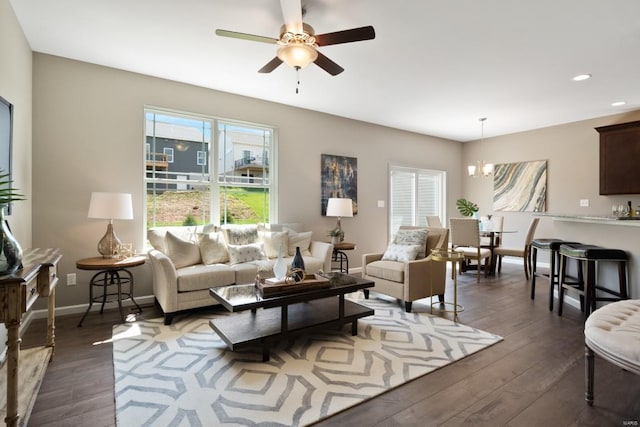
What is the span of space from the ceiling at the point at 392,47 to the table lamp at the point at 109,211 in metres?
1.50

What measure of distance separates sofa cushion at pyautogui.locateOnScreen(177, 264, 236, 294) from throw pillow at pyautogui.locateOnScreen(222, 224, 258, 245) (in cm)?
49

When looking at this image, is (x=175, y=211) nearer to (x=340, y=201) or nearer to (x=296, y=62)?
(x=340, y=201)

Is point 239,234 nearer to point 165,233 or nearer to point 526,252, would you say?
point 165,233

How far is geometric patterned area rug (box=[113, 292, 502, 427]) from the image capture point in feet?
5.90

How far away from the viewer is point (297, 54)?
2.46m

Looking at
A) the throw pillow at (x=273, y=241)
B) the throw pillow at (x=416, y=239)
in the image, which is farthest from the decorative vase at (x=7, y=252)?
the throw pillow at (x=416, y=239)

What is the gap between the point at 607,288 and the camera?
327 centimetres

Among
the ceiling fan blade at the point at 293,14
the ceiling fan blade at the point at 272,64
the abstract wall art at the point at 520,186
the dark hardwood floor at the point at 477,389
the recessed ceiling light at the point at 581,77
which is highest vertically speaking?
the recessed ceiling light at the point at 581,77

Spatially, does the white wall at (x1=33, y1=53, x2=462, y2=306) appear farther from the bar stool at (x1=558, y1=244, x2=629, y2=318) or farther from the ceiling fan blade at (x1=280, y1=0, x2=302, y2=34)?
the bar stool at (x1=558, y1=244, x2=629, y2=318)

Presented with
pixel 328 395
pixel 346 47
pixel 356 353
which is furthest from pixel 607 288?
pixel 346 47

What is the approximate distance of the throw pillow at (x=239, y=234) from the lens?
3994 millimetres

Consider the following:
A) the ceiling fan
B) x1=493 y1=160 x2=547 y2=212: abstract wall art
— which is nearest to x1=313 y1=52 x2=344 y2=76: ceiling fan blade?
the ceiling fan

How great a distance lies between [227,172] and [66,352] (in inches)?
106

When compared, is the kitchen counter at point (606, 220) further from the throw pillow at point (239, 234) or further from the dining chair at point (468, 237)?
the throw pillow at point (239, 234)
